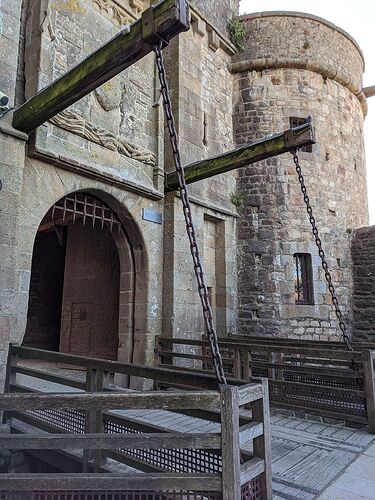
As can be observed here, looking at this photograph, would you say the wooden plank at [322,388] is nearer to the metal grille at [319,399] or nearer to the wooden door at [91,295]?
the metal grille at [319,399]

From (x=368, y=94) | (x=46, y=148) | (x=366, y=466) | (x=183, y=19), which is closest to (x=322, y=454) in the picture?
(x=366, y=466)

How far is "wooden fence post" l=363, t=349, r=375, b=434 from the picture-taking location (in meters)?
3.73

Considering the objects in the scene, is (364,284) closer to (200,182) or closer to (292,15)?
(200,182)

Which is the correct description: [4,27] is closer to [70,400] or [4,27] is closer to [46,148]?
[46,148]

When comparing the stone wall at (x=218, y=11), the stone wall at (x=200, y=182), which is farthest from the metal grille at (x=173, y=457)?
the stone wall at (x=218, y=11)

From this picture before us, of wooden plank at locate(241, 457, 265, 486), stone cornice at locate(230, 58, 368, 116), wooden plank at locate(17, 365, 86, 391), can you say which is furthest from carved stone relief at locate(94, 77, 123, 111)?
wooden plank at locate(241, 457, 265, 486)

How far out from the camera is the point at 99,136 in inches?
207

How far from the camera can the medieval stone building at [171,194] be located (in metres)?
4.62

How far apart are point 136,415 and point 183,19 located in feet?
12.7

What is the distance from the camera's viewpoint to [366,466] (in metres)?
2.91

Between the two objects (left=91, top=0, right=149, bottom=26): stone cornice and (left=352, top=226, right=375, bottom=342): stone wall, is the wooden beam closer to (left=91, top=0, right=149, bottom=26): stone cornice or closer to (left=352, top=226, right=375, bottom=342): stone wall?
(left=352, top=226, right=375, bottom=342): stone wall

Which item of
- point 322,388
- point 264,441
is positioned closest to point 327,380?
point 322,388

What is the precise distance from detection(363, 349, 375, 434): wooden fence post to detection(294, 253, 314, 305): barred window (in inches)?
156

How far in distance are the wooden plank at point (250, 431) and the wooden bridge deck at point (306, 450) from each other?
52 cm
